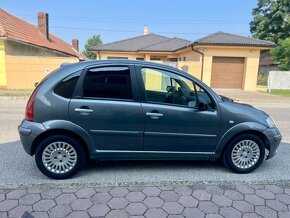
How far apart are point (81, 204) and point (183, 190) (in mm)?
1295

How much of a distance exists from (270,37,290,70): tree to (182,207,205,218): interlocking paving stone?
928 inches

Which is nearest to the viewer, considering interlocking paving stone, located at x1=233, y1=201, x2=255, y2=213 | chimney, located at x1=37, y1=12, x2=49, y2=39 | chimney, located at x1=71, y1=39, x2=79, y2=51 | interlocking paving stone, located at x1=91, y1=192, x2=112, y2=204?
interlocking paving stone, located at x1=233, y1=201, x2=255, y2=213

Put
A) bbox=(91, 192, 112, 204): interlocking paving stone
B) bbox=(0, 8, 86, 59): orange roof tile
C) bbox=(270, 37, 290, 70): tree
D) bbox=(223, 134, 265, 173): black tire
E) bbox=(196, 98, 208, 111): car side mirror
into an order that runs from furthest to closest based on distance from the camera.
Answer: bbox=(270, 37, 290, 70): tree
bbox=(0, 8, 86, 59): orange roof tile
bbox=(223, 134, 265, 173): black tire
bbox=(196, 98, 208, 111): car side mirror
bbox=(91, 192, 112, 204): interlocking paving stone

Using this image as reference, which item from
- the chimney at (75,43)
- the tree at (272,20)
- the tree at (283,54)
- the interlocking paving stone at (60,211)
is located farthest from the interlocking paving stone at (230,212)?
the chimney at (75,43)

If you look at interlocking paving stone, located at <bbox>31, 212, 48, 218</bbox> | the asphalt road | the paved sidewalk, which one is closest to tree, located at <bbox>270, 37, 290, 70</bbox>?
the asphalt road

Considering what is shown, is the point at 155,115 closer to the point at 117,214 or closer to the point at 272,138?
the point at 117,214

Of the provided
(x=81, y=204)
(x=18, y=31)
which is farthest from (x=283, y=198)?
(x=18, y=31)

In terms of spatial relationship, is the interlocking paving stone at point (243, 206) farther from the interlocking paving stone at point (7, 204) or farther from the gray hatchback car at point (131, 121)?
the interlocking paving stone at point (7, 204)

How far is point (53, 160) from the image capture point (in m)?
3.49

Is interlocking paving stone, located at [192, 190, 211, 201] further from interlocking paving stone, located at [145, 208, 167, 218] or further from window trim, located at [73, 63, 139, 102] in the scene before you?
window trim, located at [73, 63, 139, 102]

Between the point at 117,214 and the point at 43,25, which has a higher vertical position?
the point at 43,25

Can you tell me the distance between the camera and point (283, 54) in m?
23.1

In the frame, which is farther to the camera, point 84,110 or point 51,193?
point 84,110

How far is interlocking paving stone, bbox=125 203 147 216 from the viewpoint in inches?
108
